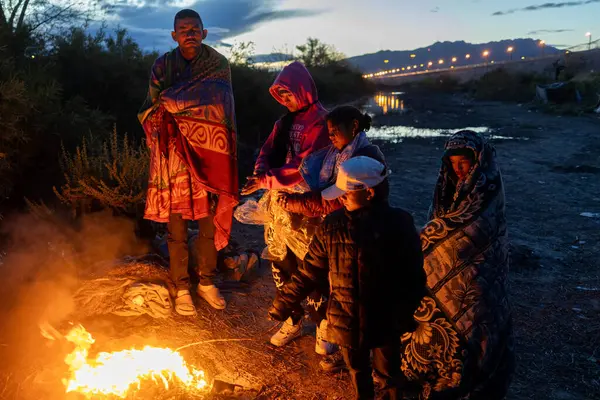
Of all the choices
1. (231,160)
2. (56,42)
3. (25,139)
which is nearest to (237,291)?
(231,160)

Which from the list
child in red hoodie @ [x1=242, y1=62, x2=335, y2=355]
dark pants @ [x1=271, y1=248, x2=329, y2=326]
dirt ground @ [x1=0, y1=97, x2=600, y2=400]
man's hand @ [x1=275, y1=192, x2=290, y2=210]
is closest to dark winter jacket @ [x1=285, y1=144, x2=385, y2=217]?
man's hand @ [x1=275, y1=192, x2=290, y2=210]

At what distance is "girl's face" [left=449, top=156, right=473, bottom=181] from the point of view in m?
3.24

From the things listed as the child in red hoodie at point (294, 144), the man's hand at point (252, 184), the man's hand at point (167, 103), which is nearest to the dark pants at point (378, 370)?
the child in red hoodie at point (294, 144)

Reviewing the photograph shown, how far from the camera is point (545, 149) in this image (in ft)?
51.6

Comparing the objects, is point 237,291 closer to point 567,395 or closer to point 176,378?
point 176,378

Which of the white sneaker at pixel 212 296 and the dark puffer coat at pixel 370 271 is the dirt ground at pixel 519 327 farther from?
the dark puffer coat at pixel 370 271

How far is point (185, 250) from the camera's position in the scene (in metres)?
4.40

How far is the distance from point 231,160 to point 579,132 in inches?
753

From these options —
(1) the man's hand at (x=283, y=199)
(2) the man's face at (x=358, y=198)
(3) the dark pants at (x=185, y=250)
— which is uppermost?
(2) the man's face at (x=358, y=198)

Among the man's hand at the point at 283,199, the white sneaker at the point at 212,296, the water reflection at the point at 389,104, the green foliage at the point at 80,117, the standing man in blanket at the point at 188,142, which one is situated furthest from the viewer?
the water reflection at the point at 389,104

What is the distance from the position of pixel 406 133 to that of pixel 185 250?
17.5 metres

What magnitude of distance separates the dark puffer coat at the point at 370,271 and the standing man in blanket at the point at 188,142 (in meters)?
1.82

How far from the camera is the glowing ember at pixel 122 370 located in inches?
122

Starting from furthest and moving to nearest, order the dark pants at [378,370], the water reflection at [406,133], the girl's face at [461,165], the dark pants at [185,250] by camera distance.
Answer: the water reflection at [406,133]
the dark pants at [185,250]
the girl's face at [461,165]
the dark pants at [378,370]
